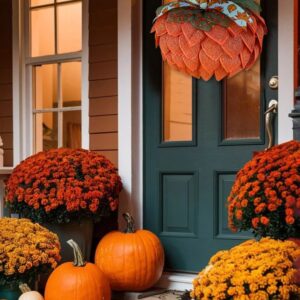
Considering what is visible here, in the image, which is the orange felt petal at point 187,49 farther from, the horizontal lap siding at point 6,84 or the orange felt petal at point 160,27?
the horizontal lap siding at point 6,84

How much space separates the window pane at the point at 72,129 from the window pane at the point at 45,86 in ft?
0.51

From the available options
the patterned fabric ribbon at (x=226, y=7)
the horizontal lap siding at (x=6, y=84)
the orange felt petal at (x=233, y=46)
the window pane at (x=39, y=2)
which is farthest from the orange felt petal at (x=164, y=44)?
the horizontal lap siding at (x=6, y=84)

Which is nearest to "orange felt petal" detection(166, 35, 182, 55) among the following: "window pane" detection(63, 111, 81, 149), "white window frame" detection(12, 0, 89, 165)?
"window pane" detection(63, 111, 81, 149)

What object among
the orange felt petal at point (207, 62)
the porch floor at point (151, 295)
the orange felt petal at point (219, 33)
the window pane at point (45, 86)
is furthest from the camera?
the window pane at point (45, 86)

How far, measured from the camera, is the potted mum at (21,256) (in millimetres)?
3062

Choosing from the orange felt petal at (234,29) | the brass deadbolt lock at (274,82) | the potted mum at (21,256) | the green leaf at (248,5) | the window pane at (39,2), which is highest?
the window pane at (39,2)

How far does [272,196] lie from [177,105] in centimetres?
137

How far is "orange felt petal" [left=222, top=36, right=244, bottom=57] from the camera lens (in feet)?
9.48

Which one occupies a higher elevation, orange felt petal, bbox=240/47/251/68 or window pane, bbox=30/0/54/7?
window pane, bbox=30/0/54/7

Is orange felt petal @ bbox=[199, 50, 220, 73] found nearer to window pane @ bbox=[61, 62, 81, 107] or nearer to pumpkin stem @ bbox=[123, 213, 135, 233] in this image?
pumpkin stem @ bbox=[123, 213, 135, 233]

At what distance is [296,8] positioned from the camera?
3383 millimetres

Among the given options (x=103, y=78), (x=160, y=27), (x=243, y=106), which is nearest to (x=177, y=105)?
(x=243, y=106)

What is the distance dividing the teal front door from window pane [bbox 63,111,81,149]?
1.93 ft

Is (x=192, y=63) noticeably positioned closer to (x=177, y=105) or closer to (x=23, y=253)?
(x=177, y=105)
